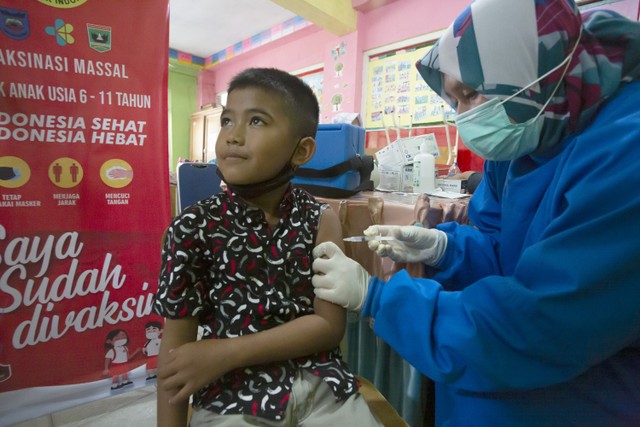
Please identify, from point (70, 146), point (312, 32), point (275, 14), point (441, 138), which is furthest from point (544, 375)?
point (275, 14)

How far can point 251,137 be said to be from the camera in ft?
2.31

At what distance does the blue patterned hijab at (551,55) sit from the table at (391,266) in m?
0.41

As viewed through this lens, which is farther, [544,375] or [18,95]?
[18,95]

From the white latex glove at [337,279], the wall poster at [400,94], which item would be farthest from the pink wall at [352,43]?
the white latex glove at [337,279]

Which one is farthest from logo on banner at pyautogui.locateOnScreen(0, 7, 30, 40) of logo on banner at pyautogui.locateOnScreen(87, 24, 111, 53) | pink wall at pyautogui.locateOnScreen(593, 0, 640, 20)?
pink wall at pyautogui.locateOnScreen(593, 0, 640, 20)

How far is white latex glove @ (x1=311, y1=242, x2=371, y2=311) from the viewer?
68 centimetres

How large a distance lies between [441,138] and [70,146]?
305 cm

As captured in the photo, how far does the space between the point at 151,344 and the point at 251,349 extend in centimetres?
95

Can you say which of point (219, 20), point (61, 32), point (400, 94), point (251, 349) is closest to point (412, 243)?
point (251, 349)

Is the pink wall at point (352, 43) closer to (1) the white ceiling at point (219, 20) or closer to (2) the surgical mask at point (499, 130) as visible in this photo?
(1) the white ceiling at point (219, 20)

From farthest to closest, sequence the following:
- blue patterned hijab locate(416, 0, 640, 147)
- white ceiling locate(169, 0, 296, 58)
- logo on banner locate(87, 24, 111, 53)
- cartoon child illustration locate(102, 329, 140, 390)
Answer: white ceiling locate(169, 0, 296, 58), cartoon child illustration locate(102, 329, 140, 390), logo on banner locate(87, 24, 111, 53), blue patterned hijab locate(416, 0, 640, 147)

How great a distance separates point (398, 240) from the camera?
2.90 ft

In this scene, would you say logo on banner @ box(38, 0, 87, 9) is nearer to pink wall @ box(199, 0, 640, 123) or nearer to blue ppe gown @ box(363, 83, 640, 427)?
blue ppe gown @ box(363, 83, 640, 427)

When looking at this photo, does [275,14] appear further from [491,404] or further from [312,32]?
[491,404]
